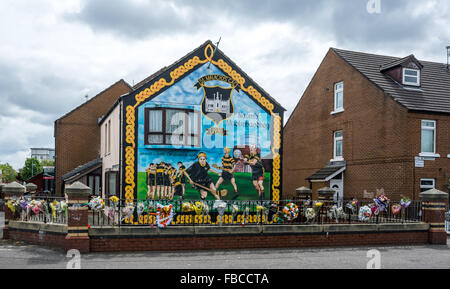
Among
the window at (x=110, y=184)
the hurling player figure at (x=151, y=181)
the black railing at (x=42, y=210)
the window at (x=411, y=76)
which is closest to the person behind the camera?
the black railing at (x=42, y=210)

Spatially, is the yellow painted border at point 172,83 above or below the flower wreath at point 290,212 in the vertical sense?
above

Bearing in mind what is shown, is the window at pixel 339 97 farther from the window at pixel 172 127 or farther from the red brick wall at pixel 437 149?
the window at pixel 172 127

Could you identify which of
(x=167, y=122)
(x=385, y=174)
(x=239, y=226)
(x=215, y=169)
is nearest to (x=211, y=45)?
(x=167, y=122)

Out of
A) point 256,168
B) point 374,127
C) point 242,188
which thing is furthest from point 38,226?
point 374,127

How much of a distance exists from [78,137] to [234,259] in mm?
21046

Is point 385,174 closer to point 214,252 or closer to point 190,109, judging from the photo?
point 190,109

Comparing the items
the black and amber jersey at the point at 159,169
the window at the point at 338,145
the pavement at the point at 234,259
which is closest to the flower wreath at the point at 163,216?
the pavement at the point at 234,259

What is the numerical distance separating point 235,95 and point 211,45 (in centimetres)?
239

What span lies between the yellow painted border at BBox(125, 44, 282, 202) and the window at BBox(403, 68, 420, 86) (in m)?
8.26

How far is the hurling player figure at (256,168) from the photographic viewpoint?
677 inches

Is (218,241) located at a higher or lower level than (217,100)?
lower

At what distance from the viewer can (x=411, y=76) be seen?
21.4m

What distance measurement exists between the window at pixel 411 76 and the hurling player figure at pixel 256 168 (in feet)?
32.5

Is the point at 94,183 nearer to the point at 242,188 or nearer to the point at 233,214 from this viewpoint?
the point at 242,188
